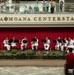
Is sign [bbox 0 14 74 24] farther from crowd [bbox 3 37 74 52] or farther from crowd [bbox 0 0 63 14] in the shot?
crowd [bbox 3 37 74 52]

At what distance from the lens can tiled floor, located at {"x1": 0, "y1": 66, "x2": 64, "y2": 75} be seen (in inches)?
764

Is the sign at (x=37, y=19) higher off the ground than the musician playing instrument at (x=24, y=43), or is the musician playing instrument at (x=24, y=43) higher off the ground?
the sign at (x=37, y=19)

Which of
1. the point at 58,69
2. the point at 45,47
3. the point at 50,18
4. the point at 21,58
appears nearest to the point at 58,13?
the point at 50,18

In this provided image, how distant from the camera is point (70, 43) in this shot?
98.5ft

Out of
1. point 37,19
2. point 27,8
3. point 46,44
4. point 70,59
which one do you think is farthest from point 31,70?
point 27,8

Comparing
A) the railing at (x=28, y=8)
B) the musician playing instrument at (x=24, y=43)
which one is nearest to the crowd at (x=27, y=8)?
the railing at (x=28, y=8)

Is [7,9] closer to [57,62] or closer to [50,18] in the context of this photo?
[50,18]

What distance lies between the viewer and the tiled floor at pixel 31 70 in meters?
19.4

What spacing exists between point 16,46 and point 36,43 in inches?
90.4

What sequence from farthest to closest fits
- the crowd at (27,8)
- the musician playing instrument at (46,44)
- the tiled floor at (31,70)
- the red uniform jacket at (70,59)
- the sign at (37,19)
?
the sign at (37,19) → the crowd at (27,8) → the musician playing instrument at (46,44) → the tiled floor at (31,70) → the red uniform jacket at (70,59)

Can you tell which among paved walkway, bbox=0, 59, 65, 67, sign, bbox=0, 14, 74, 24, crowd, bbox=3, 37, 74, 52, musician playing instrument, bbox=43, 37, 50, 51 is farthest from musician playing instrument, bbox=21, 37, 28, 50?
paved walkway, bbox=0, 59, 65, 67

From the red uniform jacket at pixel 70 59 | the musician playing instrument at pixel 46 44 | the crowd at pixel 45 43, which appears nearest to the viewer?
the red uniform jacket at pixel 70 59

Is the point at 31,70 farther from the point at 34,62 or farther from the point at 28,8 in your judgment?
the point at 28,8

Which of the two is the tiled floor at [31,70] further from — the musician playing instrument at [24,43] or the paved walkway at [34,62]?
→ the musician playing instrument at [24,43]
